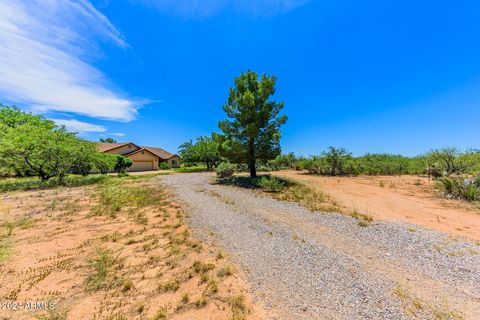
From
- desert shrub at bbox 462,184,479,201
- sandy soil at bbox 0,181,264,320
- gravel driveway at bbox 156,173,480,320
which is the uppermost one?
desert shrub at bbox 462,184,479,201

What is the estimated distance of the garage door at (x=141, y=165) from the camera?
103 ft

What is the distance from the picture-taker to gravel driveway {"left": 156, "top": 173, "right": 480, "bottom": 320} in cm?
244

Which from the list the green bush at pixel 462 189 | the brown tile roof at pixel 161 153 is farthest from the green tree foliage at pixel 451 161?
the brown tile roof at pixel 161 153

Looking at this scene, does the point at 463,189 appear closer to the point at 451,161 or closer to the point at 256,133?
the point at 451,161

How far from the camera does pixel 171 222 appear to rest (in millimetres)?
5914

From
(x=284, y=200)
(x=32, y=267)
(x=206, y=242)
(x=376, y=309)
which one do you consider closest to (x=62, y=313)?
(x=32, y=267)

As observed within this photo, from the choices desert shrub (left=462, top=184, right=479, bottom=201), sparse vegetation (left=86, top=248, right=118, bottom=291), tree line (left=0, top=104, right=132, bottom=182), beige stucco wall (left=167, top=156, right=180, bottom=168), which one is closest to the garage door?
beige stucco wall (left=167, top=156, right=180, bottom=168)

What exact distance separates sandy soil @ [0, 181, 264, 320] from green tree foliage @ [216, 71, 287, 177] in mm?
8318

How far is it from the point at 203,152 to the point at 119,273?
88.4 feet

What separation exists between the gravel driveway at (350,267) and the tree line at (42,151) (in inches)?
576

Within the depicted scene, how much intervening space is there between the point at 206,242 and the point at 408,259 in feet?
14.1

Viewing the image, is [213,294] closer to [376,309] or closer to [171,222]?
[376,309]

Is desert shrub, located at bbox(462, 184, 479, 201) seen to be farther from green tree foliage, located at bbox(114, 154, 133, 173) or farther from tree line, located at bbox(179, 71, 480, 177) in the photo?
green tree foliage, located at bbox(114, 154, 133, 173)

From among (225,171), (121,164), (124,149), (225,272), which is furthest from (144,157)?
(225,272)
